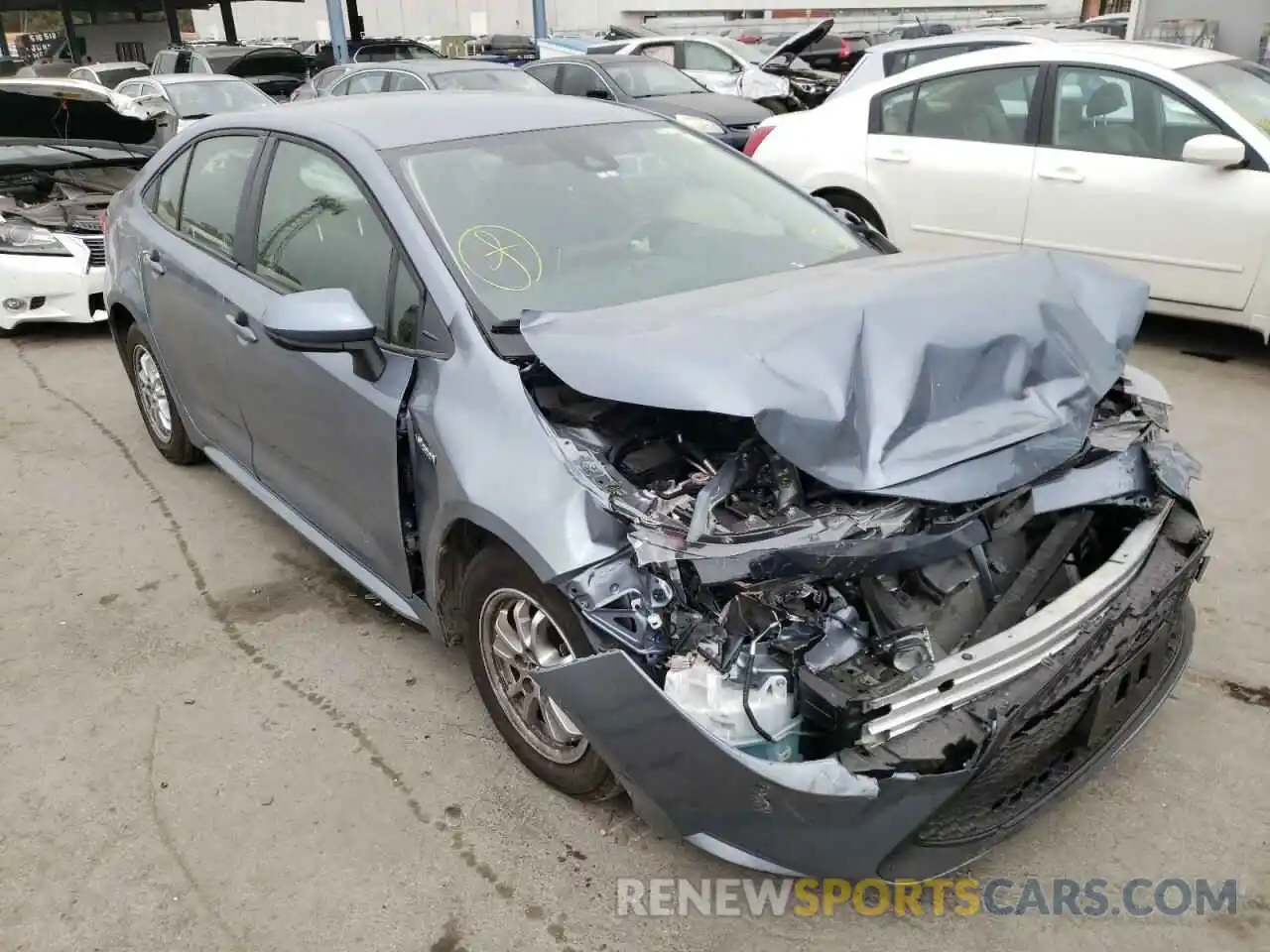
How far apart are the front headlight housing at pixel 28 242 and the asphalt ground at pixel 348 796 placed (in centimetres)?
348

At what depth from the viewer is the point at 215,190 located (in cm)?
395

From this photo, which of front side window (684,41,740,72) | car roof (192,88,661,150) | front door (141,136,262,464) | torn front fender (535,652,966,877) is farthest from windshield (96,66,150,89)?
torn front fender (535,652,966,877)

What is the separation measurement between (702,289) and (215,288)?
1.84 m

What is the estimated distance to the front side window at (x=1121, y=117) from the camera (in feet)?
17.8

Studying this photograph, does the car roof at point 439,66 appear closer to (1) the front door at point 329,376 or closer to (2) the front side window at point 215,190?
(2) the front side window at point 215,190

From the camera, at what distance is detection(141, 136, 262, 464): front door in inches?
147

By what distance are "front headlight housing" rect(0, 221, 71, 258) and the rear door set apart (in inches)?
209

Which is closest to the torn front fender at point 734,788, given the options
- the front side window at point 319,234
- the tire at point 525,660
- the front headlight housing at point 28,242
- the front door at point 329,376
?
the tire at point 525,660

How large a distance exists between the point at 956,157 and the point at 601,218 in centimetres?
373

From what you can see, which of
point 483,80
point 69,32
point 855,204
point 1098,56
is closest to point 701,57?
point 483,80

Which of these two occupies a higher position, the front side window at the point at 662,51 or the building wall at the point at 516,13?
the building wall at the point at 516,13

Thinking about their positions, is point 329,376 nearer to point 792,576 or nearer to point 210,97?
point 792,576

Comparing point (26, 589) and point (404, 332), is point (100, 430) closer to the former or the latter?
point (26, 589)

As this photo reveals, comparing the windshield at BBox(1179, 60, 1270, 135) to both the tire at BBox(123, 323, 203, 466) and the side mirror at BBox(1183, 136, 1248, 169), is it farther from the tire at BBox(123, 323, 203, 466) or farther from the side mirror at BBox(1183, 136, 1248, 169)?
the tire at BBox(123, 323, 203, 466)
